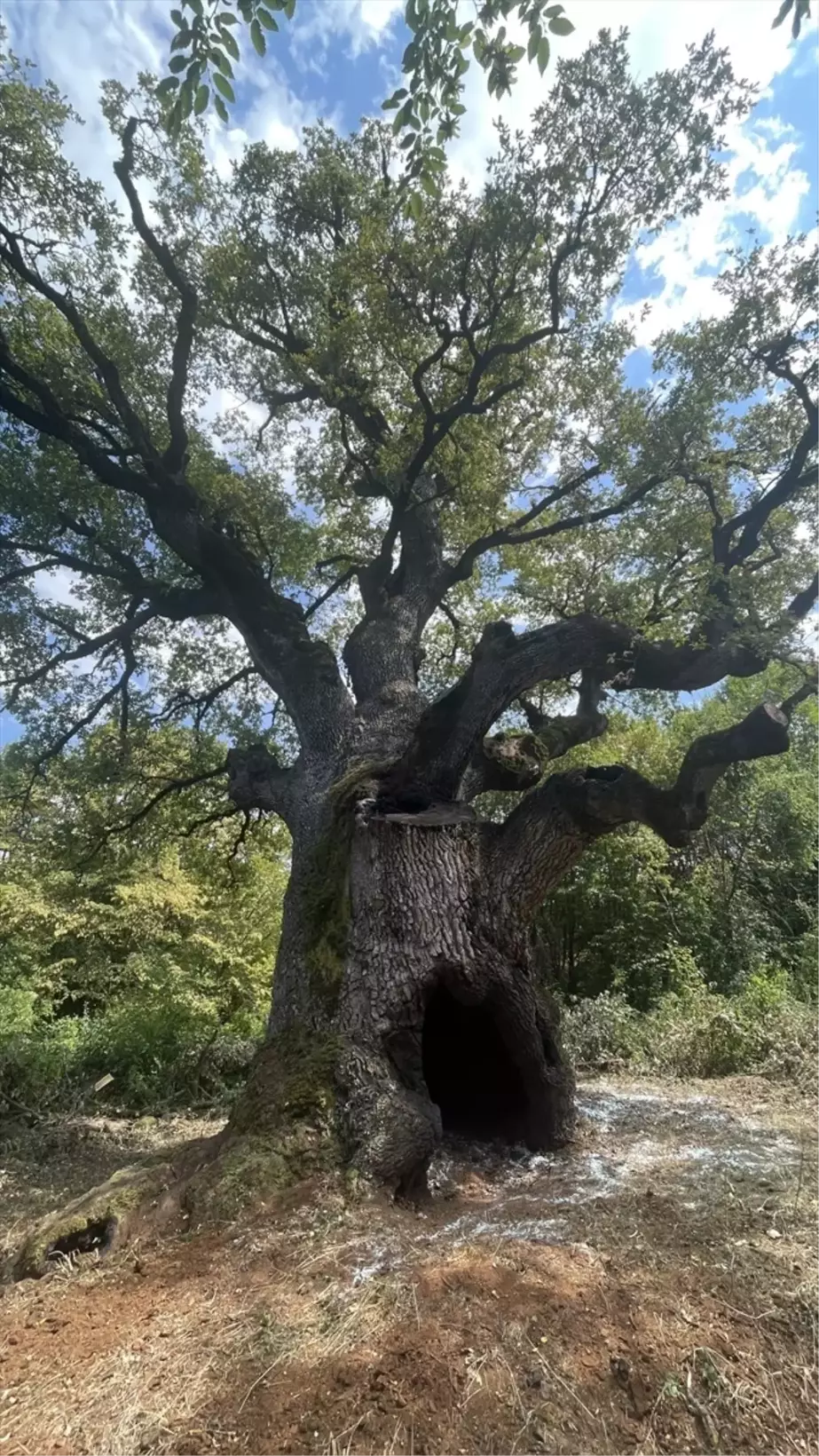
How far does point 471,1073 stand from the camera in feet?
15.7

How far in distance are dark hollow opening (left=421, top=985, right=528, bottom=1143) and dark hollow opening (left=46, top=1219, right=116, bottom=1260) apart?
1.98 meters

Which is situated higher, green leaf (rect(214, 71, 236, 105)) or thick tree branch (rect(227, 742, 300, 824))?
green leaf (rect(214, 71, 236, 105))

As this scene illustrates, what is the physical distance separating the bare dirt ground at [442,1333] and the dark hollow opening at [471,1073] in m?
1.11

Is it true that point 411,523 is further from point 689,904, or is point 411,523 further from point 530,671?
point 689,904

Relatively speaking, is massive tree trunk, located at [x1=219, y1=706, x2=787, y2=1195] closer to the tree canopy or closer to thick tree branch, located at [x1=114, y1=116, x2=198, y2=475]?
the tree canopy

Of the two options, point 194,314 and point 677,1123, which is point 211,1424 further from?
point 194,314

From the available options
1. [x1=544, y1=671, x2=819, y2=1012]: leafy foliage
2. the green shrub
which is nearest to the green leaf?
the green shrub

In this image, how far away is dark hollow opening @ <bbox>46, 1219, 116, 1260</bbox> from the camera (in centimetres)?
285

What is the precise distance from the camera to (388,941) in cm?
407

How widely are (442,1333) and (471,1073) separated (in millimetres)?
2835

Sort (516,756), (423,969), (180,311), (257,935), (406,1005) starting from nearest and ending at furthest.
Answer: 1. (406,1005)
2. (423,969)
3. (516,756)
4. (180,311)
5. (257,935)

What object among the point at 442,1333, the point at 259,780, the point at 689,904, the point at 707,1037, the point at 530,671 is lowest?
the point at 707,1037

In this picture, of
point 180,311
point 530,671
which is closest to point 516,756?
point 530,671

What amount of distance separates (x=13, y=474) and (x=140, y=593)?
1.45 meters
